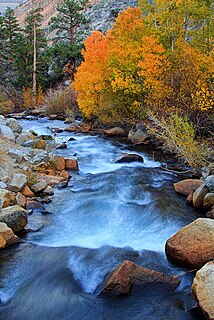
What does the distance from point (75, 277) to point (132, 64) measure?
462 inches

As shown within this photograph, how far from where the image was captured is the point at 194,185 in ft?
28.3

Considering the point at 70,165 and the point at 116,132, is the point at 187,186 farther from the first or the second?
the point at 116,132

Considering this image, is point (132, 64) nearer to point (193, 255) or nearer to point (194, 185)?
point (194, 185)

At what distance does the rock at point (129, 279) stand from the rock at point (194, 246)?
418 millimetres

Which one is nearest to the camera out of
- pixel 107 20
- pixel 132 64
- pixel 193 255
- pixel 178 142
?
pixel 193 255

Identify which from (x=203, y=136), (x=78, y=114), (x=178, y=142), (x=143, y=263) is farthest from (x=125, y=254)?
(x=78, y=114)

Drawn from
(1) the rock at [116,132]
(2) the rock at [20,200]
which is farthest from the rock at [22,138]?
(1) the rock at [116,132]

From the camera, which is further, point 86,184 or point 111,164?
point 111,164

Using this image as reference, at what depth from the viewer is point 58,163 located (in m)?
10.5

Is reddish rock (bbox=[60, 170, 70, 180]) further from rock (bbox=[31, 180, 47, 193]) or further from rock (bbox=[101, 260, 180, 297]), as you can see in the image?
rock (bbox=[101, 260, 180, 297])

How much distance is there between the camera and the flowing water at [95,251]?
4617mm

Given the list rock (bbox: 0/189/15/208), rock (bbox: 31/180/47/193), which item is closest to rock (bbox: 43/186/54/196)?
rock (bbox: 31/180/47/193)

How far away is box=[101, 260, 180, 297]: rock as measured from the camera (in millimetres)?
4699

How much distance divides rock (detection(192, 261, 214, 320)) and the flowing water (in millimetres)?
362
